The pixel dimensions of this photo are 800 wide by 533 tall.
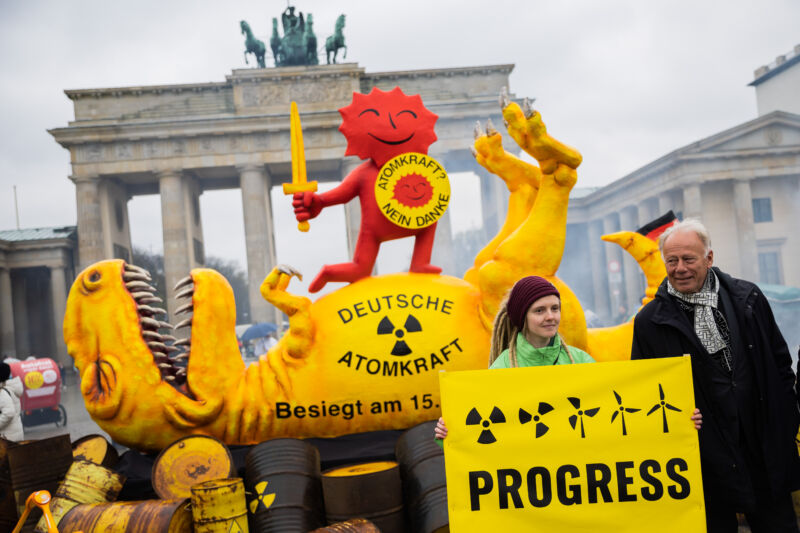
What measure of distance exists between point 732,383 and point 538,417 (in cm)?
76

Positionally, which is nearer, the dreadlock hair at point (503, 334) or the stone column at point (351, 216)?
the dreadlock hair at point (503, 334)

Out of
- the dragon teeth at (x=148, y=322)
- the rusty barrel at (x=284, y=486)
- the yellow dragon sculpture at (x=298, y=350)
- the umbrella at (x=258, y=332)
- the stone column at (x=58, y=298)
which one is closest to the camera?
the rusty barrel at (x=284, y=486)

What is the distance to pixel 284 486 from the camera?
405 centimetres

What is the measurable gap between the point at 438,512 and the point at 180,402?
1.86 m

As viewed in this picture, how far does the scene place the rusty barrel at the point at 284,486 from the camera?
3.97 meters

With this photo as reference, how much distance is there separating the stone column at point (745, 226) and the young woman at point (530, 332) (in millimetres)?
32773

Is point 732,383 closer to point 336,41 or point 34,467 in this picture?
point 34,467

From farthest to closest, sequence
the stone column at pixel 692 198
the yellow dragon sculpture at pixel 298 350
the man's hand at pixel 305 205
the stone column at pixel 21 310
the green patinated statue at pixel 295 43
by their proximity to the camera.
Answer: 1. the green patinated statue at pixel 295 43
2. the stone column at pixel 21 310
3. the stone column at pixel 692 198
4. the man's hand at pixel 305 205
5. the yellow dragon sculpture at pixel 298 350

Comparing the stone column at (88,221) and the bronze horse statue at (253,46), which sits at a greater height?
the bronze horse statue at (253,46)

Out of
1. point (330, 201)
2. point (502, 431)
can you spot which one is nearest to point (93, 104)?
point (330, 201)

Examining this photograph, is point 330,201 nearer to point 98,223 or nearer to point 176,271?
point 176,271

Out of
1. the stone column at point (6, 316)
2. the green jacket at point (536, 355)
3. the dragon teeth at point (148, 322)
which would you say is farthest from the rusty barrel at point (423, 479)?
the stone column at point (6, 316)

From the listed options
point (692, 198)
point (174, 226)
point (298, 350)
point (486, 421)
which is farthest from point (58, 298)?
point (486, 421)

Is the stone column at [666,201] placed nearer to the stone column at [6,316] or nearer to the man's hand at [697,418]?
the stone column at [6,316]
